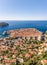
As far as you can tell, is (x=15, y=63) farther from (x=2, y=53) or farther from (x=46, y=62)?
(x=2, y=53)

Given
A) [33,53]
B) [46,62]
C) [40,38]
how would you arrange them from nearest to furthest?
[46,62] < [33,53] < [40,38]

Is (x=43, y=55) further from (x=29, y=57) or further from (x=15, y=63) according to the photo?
(x=15, y=63)

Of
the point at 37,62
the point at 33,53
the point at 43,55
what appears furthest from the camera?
the point at 33,53

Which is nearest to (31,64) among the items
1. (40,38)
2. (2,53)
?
(2,53)

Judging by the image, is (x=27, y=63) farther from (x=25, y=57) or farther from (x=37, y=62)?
(x=25, y=57)

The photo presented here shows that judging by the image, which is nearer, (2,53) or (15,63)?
(15,63)

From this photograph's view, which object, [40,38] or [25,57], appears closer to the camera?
[25,57]

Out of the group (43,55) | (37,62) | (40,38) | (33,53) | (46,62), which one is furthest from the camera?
(40,38)

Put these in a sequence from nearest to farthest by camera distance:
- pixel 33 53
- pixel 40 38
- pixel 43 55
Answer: pixel 43 55 → pixel 33 53 → pixel 40 38

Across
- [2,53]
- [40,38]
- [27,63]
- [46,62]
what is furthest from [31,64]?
[40,38]
